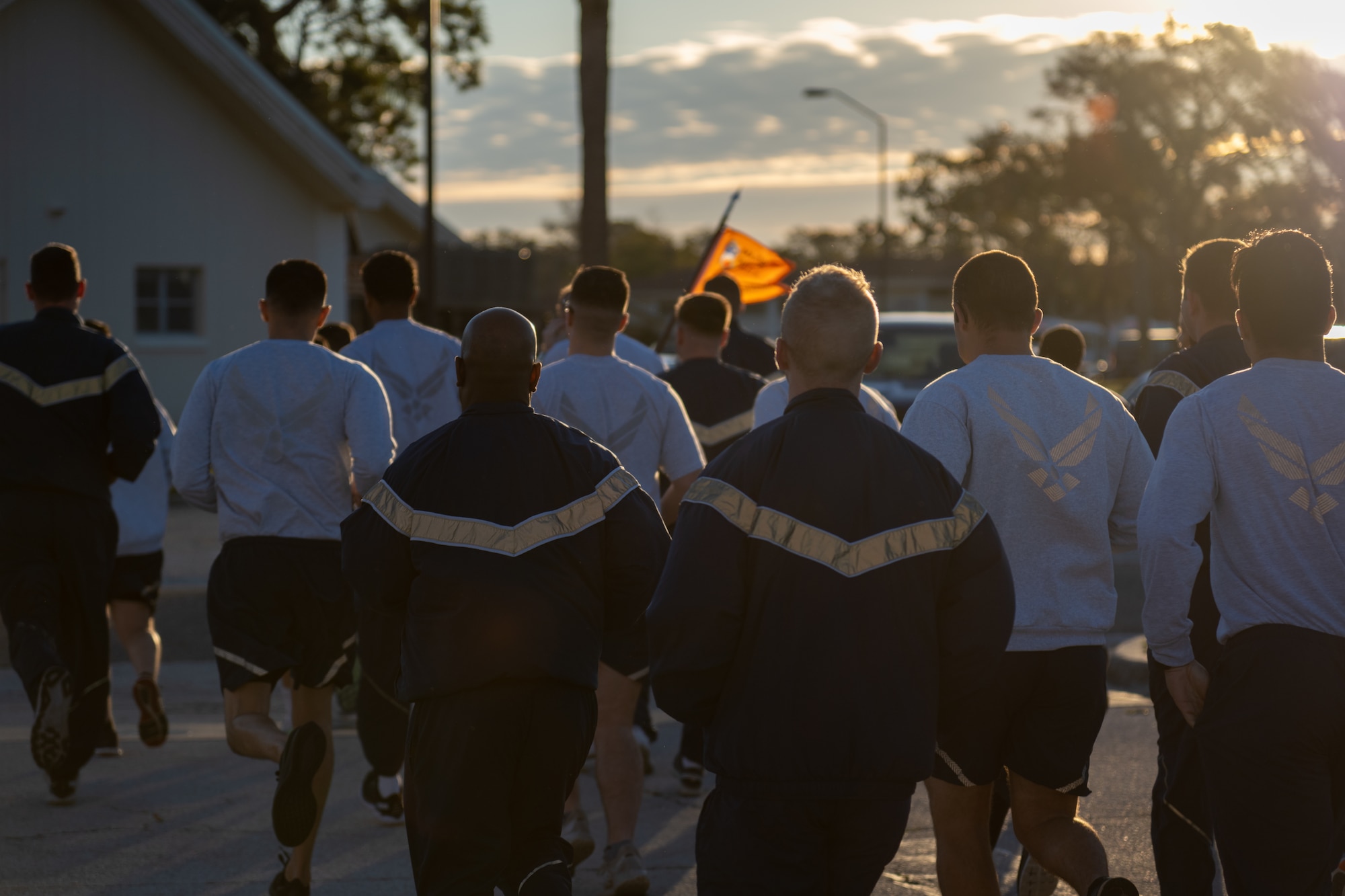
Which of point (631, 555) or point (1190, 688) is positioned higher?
point (631, 555)

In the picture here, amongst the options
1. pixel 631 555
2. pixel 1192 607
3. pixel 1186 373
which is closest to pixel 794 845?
pixel 631 555

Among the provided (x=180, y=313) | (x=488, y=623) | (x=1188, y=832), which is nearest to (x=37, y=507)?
(x=488, y=623)

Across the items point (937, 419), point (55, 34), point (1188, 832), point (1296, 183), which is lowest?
point (1188, 832)

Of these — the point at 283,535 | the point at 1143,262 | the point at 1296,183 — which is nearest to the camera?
the point at 283,535

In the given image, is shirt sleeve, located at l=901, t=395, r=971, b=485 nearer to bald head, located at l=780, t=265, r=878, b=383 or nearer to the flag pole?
bald head, located at l=780, t=265, r=878, b=383

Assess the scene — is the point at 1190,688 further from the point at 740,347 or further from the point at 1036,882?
the point at 740,347

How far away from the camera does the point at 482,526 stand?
400cm

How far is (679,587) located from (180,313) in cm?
2120

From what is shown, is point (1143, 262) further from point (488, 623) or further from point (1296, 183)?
point (488, 623)

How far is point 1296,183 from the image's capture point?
68.1 ft

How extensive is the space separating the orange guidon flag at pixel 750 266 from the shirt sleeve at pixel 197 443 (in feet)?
22.2

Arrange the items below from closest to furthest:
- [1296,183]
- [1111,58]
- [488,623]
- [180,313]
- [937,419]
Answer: [488,623] < [937,419] < [1296,183] < [180,313] < [1111,58]

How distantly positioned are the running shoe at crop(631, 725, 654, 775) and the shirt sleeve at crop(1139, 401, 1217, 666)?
11.9 ft

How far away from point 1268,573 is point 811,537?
1.22m
